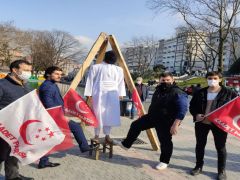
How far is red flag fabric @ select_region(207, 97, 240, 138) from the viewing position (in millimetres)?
5453

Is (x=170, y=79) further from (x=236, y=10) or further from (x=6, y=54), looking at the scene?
(x=6, y=54)

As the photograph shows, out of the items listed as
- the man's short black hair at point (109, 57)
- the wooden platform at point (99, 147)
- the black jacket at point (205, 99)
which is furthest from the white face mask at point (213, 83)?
the wooden platform at point (99, 147)

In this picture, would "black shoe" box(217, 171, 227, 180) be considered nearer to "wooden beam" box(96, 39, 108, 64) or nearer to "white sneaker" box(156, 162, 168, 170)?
"white sneaker" box(156, 162, 168, 170)

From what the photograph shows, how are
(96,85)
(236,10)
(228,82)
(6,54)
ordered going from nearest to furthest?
(96,85)
(236,10)
(228,82)
(6,54)

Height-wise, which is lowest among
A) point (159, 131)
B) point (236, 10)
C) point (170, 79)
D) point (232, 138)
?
point (232, 138)

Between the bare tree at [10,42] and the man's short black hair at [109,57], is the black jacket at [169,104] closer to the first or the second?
the man's short black hair at [109,57]

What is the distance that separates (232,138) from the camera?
9.55 meters

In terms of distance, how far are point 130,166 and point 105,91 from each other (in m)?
1.54

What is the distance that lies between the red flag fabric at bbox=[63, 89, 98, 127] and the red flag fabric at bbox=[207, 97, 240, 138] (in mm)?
2326

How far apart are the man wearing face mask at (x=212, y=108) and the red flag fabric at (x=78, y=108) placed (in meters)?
2.03

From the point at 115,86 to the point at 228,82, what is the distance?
31746 millimetres

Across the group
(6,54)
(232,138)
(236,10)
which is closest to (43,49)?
(6,54)

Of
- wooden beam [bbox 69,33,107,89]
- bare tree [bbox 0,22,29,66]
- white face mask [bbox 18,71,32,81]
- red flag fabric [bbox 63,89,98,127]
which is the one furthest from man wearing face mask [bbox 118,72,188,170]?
bare tree [bbox 0,22,29,66]

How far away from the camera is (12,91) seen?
447 centimetres
